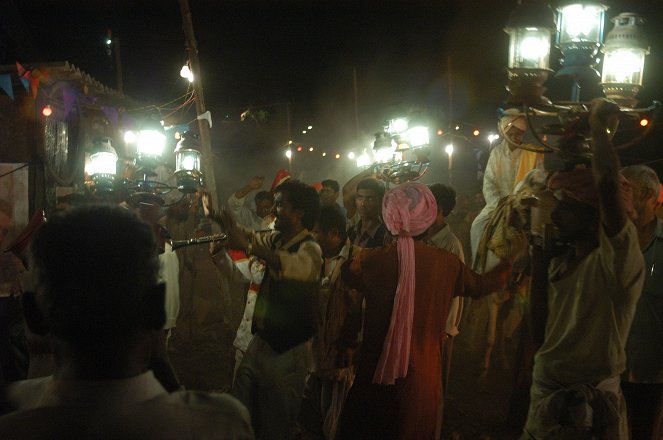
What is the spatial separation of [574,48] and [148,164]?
22.0 ft

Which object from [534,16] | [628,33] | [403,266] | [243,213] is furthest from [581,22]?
[243,213]

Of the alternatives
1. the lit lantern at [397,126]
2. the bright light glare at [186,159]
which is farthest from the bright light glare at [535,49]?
the lit lantern at [397,126]

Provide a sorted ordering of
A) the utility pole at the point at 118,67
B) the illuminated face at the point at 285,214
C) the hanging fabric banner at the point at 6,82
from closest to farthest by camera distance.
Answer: the illuminated face at the point at 285,214 < the hanging fabric banner at the point at 6,82 < the utility pole at the point at 118,67

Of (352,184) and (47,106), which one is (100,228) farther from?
A: (47,106)

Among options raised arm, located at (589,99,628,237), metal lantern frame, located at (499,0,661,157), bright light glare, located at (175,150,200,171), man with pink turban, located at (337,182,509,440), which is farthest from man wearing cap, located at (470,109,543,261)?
bright light glare, located at (175,150,200,171)

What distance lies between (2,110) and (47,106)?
72 cm

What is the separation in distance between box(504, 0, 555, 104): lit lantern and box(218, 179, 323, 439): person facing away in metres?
2.09

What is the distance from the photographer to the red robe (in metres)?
3.33

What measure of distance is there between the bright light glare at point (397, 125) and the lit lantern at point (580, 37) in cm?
533

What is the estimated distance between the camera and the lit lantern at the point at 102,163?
691 cm

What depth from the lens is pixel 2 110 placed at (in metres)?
9.06

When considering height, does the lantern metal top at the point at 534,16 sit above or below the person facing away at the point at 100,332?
above

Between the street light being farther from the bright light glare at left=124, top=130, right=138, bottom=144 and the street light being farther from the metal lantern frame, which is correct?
the bright light glare at left=124, top=130, right=138, bottom=144

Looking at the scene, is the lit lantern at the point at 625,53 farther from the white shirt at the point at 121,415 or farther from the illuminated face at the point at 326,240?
the white shirt at the point at 121,415
